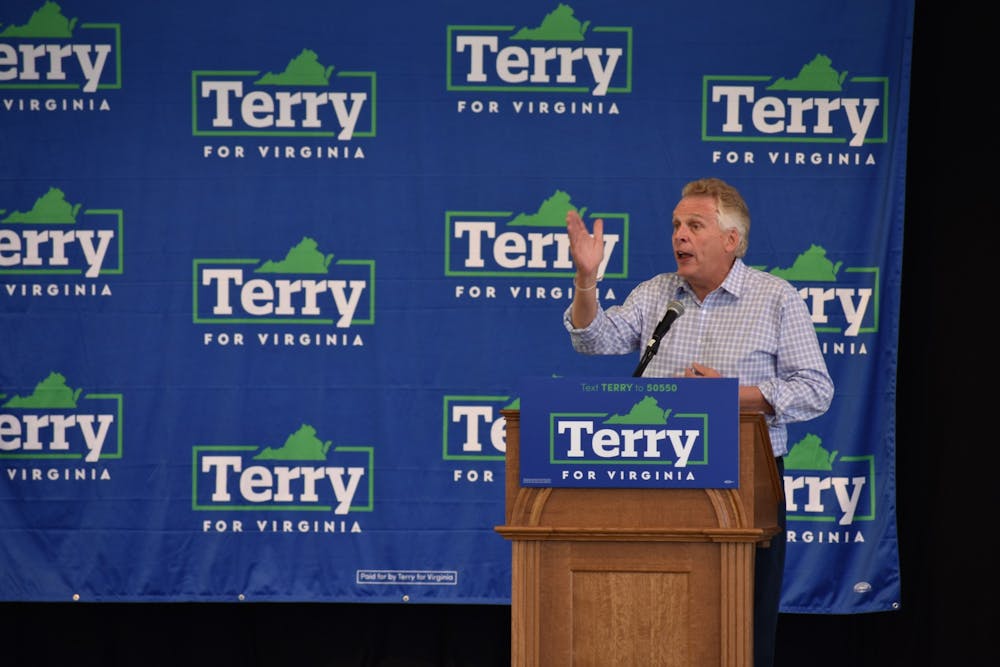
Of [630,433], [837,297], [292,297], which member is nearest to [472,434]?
[292,297]

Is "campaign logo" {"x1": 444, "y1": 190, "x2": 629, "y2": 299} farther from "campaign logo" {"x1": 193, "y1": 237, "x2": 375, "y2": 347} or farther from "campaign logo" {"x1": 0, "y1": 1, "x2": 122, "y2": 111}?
"campaign logo" {"x1": 0, "y1": 1, "x2": 122, "y2": 111}

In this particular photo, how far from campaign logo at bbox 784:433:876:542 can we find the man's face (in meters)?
1.35

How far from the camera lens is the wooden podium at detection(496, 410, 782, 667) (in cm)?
249

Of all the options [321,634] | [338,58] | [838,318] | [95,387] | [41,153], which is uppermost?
[338,58]

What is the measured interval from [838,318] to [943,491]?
713 mm

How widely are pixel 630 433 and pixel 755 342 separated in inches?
28.3

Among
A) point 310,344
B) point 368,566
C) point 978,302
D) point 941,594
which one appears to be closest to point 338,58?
point 310,344

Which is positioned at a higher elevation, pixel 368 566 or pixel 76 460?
pixel 76 460

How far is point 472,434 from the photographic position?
14.3 feet

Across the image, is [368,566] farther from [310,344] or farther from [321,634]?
→ [310,344]

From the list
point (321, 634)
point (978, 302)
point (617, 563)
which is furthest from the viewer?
point (321, 634)

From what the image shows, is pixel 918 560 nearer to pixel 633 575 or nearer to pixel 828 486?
pixel 828 486

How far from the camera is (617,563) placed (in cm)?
251

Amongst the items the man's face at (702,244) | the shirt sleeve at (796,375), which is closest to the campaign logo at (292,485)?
the man's face at (702,244)
